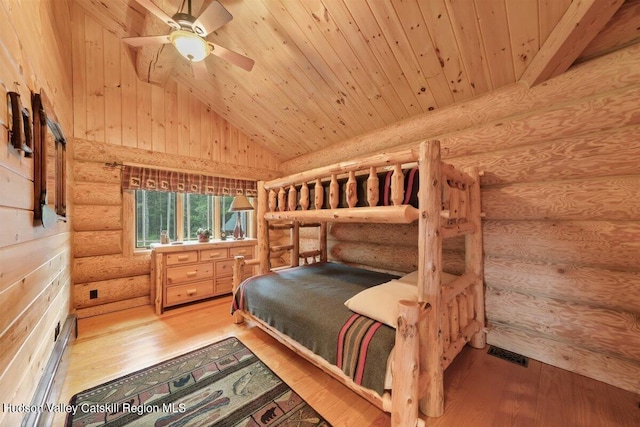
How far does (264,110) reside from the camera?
133 inches

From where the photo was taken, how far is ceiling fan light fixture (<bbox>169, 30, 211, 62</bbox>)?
1.86 meters

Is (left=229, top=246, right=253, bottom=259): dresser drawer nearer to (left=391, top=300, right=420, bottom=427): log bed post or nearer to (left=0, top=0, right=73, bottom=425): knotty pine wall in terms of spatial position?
(left=0, top=0, right=73, bottom=425): knotty pine wall

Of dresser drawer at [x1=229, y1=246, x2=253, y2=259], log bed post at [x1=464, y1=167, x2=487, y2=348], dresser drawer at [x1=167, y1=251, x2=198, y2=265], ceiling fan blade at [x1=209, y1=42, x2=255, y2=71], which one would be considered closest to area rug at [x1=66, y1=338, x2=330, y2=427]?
dresser drawer at [x1=167, y1=251, x2=198, y2=265]

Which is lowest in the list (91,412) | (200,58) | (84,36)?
(91,412)

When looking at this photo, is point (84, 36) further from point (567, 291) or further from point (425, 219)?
point (567, 291)

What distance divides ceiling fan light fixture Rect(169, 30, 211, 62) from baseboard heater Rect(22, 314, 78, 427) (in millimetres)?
2483

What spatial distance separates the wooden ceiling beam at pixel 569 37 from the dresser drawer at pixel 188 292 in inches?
162

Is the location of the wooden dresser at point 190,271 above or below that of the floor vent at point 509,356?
above

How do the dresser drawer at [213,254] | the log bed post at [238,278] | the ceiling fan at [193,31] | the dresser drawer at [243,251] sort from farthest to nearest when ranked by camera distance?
the dresser drawer at [243,251] < the dresser drawer at [213,254] < the log bed post at [238,278] < the ceiling fan at [193,31]

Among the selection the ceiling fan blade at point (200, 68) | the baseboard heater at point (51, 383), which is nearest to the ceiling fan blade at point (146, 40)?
the ceiling fan blade at point (200, 68)

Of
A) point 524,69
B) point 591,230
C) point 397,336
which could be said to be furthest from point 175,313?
point 524,69

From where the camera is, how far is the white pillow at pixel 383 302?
4.71ft

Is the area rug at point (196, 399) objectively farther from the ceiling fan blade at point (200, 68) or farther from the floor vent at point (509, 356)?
the ceiling fan blade at point (200, 68)

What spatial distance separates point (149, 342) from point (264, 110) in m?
3.05
